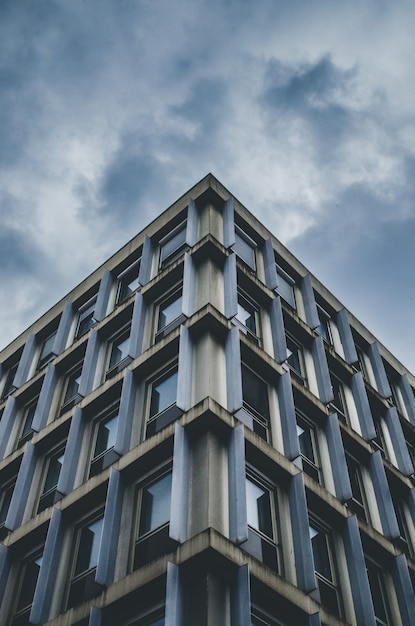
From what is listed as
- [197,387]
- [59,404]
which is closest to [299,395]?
[197,387]

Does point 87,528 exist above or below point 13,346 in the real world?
below

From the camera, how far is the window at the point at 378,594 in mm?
17203

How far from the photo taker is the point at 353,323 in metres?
28.3

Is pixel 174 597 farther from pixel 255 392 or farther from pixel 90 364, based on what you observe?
pixel 90 364

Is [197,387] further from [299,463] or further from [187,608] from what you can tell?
[187,608]

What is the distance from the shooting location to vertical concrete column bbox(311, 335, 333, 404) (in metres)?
20.9

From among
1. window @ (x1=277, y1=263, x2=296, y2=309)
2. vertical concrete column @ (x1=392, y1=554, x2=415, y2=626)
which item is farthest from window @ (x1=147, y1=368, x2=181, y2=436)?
window @ (x1=277, y1=263, x2=296, y2=309)

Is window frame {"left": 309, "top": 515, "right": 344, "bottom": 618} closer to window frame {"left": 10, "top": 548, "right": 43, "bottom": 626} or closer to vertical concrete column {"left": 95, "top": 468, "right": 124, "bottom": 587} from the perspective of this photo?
vertical concrete column {"left": 95, "top": 468, "right": 124, "bottom": 587}

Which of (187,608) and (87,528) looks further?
(87,528)

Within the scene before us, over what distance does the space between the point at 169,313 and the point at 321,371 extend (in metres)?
5.47

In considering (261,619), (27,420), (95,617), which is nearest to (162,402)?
(95,617)

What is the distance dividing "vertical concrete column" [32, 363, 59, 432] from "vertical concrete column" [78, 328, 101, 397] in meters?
1.99

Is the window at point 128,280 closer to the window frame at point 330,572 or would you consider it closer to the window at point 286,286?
the window at point 286,286

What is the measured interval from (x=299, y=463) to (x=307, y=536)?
94.8 inches
